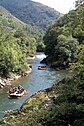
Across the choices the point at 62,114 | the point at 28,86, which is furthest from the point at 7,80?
the point at 62,114

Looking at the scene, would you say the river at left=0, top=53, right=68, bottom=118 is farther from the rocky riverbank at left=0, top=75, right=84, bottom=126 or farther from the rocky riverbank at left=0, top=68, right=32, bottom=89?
the rocky riverbank at left=0, top=75, right=84, bottom=126

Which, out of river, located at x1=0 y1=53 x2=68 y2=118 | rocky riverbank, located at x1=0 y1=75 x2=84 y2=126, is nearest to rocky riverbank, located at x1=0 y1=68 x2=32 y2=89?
river, located at x1=0 y1=53 x2=68 y2=118

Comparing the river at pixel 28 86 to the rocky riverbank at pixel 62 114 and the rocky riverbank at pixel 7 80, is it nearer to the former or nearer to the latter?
the rocky riverbank at pixel 7 80

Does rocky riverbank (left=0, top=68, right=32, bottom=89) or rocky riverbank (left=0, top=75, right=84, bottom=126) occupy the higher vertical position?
rocky riverbank (left=0, top=75, right=84, bottom=126)

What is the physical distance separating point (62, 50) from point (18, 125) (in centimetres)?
6911

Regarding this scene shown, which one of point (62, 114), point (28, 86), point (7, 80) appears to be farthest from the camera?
point (7, 80)

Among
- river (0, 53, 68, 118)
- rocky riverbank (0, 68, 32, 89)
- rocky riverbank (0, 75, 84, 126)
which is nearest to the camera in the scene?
rocky riverbank (0, 75, 84, 126)

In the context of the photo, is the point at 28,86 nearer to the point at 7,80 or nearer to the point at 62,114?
the point at 7,80

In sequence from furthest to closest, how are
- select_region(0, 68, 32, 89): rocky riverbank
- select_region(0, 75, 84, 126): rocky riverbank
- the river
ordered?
select_region(0, 68, 32, 89): rocky riverbank
the river
select_region(0, 75, 84, 126): rocky riverbank

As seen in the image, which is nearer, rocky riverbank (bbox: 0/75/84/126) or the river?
rocky riverbank (bbox: 0/75/84/126)

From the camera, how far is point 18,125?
22.0 m

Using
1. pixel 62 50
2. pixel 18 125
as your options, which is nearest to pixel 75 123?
pixel 18 125

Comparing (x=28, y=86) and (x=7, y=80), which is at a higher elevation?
(x=7, y=80)

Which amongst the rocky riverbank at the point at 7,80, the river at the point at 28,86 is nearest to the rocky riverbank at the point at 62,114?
the river at the point at 28,86
